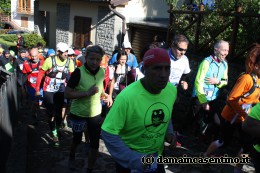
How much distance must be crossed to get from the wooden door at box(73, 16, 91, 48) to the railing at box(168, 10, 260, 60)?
7481mm

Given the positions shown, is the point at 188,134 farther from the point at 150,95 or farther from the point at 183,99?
the point at 150,95

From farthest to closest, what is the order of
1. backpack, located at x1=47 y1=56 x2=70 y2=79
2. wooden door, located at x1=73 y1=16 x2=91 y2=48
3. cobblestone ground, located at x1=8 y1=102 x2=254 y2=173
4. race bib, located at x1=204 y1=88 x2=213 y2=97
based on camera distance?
wooden door, located at x1=73 y1=16 x2=91 y2=48 → backpack, located at x1=47 y1=56 x2=70 y2=79 → race bib, located at x1=204 y1=88 x2=213 y2=97 → cobblestone ground, located at x1=8 y1=102 x2=254 y2=173

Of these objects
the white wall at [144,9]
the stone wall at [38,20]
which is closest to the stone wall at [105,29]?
the white wall at [144,9]

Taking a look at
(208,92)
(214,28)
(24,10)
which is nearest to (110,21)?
(214,28)

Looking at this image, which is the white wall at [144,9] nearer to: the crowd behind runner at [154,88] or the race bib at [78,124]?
the crowd behind runner at [154,88]

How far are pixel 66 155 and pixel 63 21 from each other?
12.9 m

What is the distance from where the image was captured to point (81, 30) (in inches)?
633

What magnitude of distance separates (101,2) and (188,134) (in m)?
9.32

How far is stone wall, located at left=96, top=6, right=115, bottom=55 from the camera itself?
1420 centimetres

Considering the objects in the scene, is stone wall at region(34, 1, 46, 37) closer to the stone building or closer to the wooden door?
the stone building

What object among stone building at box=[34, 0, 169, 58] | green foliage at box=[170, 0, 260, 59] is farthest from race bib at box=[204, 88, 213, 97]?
stone building at box=[34, 0, 169, 58]

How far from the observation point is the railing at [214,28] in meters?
6.87

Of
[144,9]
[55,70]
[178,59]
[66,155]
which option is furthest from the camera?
[144,9]

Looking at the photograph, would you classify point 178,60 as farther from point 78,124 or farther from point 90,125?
point 78,124
